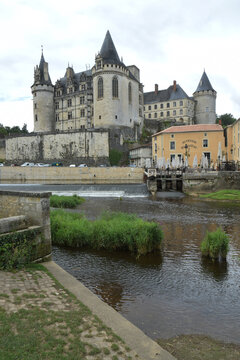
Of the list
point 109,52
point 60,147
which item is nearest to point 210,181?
point 60,147

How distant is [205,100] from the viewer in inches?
2884

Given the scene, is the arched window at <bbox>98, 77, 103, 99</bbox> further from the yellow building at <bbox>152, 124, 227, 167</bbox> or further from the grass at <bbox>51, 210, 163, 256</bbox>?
the grass at <bbox>51, 210, 163, 256</bbox>

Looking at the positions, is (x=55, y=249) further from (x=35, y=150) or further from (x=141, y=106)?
(x=141, y=106)

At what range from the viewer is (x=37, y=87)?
68188 mm

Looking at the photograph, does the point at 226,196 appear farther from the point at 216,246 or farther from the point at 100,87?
the point at 100,87

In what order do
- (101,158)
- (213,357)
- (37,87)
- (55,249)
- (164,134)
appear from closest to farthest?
(213,357)
(55,249)
(164,134)
(101,158)
(37,87)

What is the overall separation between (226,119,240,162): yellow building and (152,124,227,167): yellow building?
4.18 ft

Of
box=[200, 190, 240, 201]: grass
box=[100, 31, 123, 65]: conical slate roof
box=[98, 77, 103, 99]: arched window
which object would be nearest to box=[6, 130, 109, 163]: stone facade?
box=[98, 77, 103, 99]: arched window

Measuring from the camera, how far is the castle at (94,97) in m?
59.2

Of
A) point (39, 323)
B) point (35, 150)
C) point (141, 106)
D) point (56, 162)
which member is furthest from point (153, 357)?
point (141, 106)

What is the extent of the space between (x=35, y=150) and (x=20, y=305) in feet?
200

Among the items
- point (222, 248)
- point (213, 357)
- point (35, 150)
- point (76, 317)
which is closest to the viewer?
point (213, 357)

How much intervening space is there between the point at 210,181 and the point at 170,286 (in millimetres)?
26280

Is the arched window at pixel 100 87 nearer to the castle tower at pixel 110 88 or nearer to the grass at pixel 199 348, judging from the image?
the castle tower at pixel 110 88
